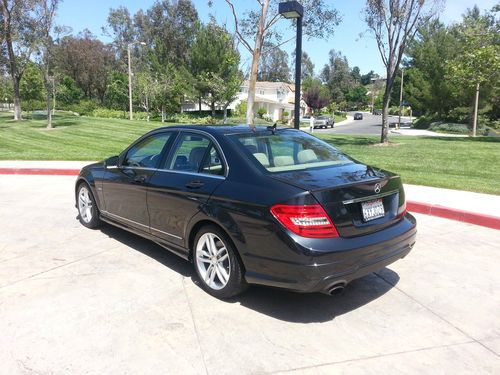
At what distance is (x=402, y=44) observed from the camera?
59.0ft

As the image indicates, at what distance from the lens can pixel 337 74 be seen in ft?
433

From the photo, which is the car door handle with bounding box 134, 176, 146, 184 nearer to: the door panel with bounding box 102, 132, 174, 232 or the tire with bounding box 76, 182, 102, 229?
the door panel with bounding box 102, 132, 174, 232

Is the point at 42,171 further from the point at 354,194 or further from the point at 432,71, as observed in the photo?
the point at 432,71

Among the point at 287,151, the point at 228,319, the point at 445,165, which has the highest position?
the point at 287,151

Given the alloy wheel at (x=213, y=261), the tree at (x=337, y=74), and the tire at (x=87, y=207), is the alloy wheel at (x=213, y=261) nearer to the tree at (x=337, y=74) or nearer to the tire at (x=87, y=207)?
the tire at (x=87, y=207)

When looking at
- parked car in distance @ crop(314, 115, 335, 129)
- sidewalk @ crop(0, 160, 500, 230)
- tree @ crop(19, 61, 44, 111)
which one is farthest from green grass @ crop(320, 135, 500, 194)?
tree @ crop(19, 61, 44, 111)

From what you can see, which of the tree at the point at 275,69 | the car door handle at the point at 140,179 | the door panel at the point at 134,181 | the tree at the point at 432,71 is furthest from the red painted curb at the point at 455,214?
the tree at the point at 275,69

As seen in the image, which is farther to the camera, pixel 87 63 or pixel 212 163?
pixel 87 63

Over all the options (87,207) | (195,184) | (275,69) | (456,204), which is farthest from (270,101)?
(195,184)

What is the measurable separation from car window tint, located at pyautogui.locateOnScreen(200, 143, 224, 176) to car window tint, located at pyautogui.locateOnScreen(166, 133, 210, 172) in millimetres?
→ 68

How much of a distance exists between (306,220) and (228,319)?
110 cm

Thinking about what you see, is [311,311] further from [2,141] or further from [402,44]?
[2,141]

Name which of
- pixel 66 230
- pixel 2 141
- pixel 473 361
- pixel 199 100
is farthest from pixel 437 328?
pixel 199 100

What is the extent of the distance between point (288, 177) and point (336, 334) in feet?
4.35
